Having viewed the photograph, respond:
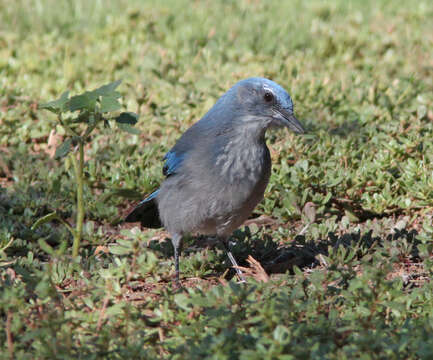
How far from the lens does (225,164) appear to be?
Answer: 4.76 metres

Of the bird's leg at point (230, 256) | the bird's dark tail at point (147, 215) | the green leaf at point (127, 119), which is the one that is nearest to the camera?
the green leaf at point (127, 119)

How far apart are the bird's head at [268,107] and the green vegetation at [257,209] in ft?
3.23

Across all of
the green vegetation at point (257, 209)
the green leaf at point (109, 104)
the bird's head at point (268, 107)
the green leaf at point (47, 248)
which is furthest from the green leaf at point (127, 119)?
the green leaf at point (47, 248)

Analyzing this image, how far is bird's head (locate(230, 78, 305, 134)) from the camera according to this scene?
16.0 feet

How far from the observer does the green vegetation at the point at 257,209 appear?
3631 millimetres

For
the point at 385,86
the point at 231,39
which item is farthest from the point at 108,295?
the point at 231,39

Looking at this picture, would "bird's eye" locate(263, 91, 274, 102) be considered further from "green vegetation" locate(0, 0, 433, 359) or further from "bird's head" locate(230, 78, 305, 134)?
"green vegetation" locate(0, 0, 433, 359)

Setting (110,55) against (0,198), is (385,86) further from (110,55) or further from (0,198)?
(0,198)

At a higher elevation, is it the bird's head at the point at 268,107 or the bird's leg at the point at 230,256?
the bird's head at the point at 268,107

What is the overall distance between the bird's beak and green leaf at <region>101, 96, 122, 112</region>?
3.76 ft

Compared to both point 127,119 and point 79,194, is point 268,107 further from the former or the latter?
point 79,194

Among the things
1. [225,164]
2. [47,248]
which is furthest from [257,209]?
[47,248]

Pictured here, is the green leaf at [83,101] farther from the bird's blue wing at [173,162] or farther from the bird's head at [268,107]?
the bird's head at [268,107]

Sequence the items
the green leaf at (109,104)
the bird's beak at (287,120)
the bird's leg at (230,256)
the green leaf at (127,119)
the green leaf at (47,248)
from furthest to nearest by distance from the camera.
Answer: the bird's leg at (230,256) < the bird's beak at (287,120) < the green leaf at (127,119) < the green leaf at (109,104) < the green leaf at (47,248)
